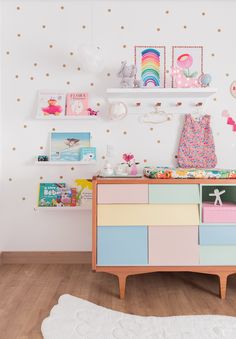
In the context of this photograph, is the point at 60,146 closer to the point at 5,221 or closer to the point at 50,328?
the point at 5,221

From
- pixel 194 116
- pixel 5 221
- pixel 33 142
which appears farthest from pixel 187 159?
pixel 5 221

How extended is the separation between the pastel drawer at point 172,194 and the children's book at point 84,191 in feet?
2.75

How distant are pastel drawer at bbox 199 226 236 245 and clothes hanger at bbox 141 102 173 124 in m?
1.09

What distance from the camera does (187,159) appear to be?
3.01 meters

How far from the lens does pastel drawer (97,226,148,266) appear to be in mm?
2318

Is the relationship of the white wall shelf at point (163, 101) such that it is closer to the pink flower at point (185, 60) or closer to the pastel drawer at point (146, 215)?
the pink flower at point (185, 60)

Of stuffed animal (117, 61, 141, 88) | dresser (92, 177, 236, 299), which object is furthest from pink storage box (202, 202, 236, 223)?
stuffed animal (117, 61, 141, 88)

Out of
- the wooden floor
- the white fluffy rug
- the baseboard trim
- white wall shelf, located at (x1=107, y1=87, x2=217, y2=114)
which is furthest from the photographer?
the baseboard trim

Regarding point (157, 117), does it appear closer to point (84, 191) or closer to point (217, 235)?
point (84, 191)

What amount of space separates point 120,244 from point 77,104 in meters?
1.30

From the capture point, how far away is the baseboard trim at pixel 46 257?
10.1ft

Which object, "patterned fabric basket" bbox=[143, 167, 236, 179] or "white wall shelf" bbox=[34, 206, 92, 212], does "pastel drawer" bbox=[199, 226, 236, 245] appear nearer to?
"patterned fabric basket" bbox=[143, 167, 236, 179]

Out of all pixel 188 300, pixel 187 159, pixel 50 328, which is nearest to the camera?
pixel 50 328

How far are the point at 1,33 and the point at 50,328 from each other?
2.40 metres
